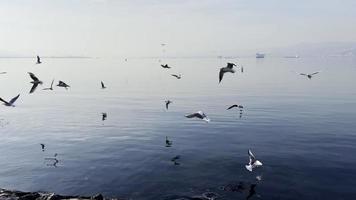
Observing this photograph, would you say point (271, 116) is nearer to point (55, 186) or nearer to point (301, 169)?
point (301, 169)

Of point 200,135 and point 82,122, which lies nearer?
point 200,135

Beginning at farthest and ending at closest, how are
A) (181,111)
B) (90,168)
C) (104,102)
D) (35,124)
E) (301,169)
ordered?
1. (104,102)
2. (181,111)
3. (35,124)
4. (90,168)
5. (301,169)

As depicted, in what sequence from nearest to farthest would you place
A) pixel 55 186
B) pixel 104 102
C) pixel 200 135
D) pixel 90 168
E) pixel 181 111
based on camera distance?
pixel 55 186, pixel 90 168, pixel 200 135, pixel 181 111, pixel 104 102

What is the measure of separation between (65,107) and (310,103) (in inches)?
1916

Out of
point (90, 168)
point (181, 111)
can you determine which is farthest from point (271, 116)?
point (90, 168)

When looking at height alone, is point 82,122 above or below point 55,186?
above

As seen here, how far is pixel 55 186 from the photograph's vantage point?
34969 millimetres

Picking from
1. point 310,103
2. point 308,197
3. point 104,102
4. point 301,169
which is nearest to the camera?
point 308,197

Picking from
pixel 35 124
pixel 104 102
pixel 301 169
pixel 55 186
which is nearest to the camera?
pixel 55 186

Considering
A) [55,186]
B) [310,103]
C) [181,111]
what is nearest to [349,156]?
[55,186]

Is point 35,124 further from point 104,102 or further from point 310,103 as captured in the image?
point 310,103

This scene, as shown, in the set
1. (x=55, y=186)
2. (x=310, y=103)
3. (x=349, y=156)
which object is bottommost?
(x=55, y=186)

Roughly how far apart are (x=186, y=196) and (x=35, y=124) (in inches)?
1648

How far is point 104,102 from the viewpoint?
3696 inches
